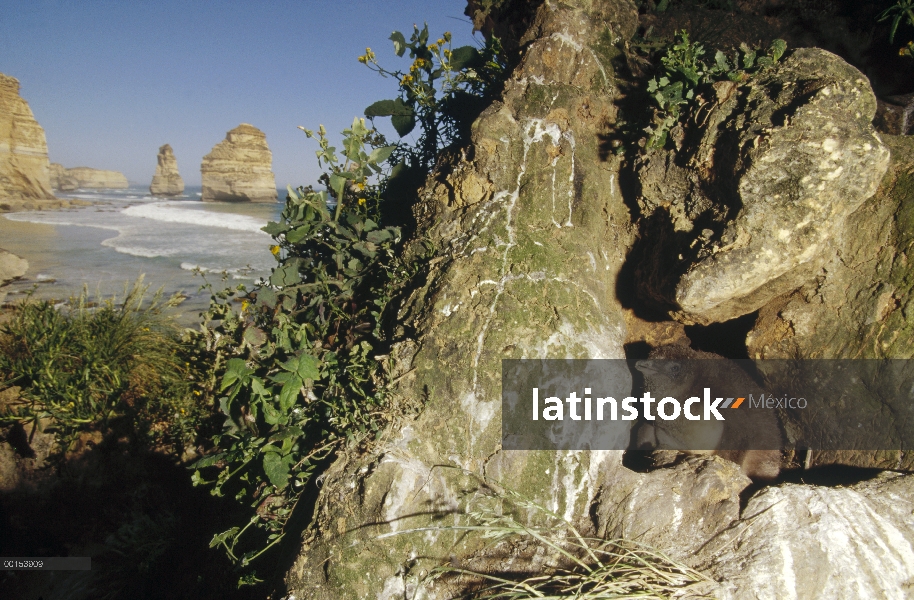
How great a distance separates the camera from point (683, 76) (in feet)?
8.71

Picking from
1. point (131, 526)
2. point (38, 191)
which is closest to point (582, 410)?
Answer: point (131, 526)

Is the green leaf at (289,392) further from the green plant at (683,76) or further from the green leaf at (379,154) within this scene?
the green plant at (683,76)

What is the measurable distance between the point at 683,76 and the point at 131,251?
17751 mm

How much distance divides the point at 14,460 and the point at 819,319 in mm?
6523

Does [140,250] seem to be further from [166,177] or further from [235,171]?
[166,177]

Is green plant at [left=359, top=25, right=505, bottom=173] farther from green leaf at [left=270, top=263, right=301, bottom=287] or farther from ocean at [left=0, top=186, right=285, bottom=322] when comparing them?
ocean at [left=0, top=186, right=285, bottom=322]

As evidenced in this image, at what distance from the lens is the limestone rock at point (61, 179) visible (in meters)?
55.2

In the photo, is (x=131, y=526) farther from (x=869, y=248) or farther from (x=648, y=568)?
(x=869, y=248)

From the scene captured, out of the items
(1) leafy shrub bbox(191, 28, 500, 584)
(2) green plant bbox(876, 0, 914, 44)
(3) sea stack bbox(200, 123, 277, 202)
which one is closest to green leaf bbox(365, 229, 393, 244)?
(1) leafy shrub bbox(191, 28, 500, 584)

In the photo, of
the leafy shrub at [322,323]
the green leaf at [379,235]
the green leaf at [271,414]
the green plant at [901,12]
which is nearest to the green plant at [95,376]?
the leafy shrub at [322,323]

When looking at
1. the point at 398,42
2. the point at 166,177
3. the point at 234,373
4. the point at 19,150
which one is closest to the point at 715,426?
the point at 234,373

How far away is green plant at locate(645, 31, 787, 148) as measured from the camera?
2.51 m

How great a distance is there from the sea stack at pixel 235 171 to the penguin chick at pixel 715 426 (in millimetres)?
51189

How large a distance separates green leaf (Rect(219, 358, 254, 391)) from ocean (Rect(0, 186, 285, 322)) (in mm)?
4600
